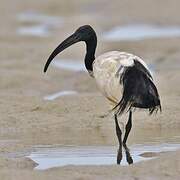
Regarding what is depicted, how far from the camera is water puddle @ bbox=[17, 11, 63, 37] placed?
78.7ft

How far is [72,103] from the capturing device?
531 inches

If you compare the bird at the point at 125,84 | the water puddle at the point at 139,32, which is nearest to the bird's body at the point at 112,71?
the bird at the point at 125,84

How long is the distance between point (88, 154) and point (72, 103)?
3.37 meters

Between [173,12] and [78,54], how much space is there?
20.4ft

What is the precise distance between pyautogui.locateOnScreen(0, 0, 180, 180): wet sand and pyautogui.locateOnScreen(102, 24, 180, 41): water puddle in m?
0.33

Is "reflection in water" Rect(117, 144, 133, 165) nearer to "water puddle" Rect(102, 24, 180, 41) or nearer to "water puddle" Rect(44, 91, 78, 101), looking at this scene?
"water puddle" Rect(44, 91, 78, 101)

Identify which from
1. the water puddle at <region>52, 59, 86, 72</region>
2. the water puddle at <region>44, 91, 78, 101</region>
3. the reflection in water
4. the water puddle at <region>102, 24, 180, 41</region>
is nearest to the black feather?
the reflection in water

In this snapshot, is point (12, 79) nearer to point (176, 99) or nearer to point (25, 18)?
point (176, 99)

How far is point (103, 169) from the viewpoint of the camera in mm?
8703

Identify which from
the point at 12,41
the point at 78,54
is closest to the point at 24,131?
the point at 78,54

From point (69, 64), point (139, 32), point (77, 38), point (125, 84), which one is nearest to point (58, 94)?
point (69, 64)

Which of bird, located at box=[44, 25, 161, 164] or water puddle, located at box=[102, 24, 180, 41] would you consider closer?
bird, located at box=[44, 25, 161, 164]

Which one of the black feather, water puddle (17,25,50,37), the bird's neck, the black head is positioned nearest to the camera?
the black feather

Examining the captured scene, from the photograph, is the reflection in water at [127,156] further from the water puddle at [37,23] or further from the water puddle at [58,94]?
the water puddle at [37,23]
